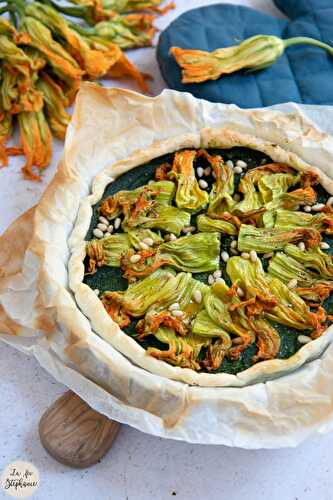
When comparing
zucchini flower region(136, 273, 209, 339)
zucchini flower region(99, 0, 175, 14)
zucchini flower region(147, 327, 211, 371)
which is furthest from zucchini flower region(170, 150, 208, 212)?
zucchini flower region(99, 0, 175, 14)

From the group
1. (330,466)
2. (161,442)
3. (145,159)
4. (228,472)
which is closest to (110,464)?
(161,442)

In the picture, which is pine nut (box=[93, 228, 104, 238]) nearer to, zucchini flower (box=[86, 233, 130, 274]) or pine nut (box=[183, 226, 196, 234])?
zucchini flower (box=[86, 233, 130, 274])

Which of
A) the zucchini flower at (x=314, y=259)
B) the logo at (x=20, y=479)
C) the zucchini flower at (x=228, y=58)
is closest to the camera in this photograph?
the logo at (x=20, y=479)

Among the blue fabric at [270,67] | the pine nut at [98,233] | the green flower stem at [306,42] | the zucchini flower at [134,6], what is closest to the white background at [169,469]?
the pine nut at [98,233]

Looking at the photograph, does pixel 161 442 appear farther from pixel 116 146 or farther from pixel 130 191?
pixel 116 146

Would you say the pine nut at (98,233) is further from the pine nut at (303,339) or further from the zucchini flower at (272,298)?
the pine nut at (303,339)

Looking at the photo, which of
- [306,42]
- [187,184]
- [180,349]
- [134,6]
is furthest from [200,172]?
[134,6]
